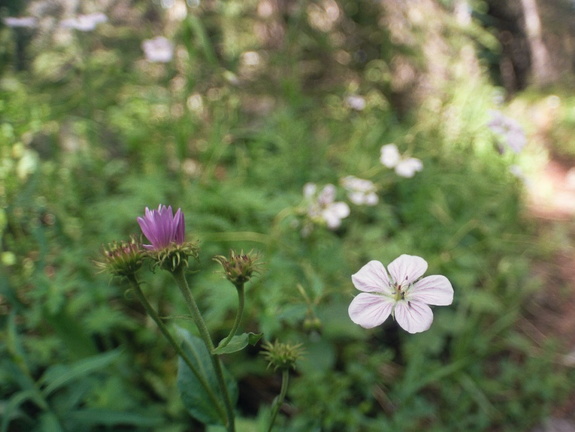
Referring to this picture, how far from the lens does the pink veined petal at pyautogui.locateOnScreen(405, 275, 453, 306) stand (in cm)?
63

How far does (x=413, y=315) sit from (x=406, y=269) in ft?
0.23

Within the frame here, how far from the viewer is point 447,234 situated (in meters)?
1.97

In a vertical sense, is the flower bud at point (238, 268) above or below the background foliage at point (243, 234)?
above

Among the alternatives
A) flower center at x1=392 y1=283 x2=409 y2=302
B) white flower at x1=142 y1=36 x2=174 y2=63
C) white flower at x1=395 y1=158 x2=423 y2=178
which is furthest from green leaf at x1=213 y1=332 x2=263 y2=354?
white flower at x1=142 y1=36 x2=174 y2=63

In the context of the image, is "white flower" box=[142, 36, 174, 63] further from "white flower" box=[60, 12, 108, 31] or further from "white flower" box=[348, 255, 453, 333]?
"white flower" box=[348, 255, 453, 333]

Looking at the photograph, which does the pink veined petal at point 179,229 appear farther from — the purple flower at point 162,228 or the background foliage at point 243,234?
the background foliage at point 243,234

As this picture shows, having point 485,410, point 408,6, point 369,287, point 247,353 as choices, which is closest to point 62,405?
point 247,353

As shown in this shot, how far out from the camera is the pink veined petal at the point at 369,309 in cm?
64

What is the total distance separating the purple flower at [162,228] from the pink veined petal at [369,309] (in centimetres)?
26

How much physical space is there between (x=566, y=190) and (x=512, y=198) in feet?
4.72

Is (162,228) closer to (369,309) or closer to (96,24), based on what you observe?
(369,309)

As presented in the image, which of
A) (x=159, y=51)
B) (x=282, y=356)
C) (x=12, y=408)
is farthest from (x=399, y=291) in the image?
(x=159, y=51)

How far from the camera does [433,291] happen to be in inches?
26.0

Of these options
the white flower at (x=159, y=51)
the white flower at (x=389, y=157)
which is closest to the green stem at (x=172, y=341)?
the white flower at (x=389, y=157)
